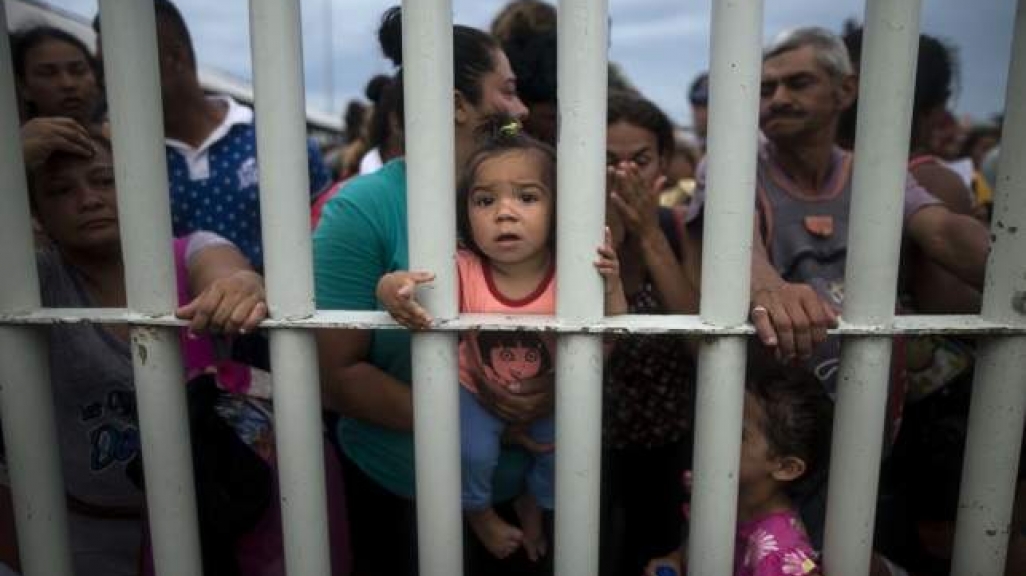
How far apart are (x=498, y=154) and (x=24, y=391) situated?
939 millimetres

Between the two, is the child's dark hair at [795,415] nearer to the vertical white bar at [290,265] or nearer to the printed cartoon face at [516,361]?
the printed cartoon face at [516,361]

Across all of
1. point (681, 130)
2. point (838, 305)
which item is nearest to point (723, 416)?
point (838, 305)

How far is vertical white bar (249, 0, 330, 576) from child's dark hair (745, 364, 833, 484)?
35.6 inches

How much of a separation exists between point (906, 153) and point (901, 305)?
3.20ft

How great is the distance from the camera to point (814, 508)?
155cm

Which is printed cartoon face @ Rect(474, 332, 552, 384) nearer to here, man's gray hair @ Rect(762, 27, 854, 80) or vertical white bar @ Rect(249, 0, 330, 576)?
vertical white bar @ Rect(249, 0, 330, 576)

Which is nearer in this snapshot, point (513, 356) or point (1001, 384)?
point (1001, 384)

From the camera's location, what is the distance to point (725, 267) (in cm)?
104

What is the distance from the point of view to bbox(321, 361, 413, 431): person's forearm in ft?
4.72

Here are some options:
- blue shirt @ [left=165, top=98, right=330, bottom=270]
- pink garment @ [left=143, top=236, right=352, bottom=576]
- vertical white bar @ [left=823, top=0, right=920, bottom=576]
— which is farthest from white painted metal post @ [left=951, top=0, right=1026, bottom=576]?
blue shirt @ [left=165, top=98, right=330, bottom=270]

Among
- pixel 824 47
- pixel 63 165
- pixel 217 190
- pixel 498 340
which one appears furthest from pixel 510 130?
pixel 217 190

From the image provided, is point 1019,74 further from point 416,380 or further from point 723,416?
point 416,380

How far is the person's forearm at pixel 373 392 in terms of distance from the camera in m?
1.44

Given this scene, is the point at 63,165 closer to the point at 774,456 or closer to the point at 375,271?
the point at 375,271
